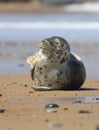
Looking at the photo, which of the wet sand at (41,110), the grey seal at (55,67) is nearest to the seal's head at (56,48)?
the grey seal at (55,67)

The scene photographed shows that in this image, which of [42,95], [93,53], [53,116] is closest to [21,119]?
[53,116]

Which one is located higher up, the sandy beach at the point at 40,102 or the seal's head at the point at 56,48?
the seal's head at the point at 56,48

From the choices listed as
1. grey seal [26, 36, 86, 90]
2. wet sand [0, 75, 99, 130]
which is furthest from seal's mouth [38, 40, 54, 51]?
wet sand [0, 75, 99, 130]

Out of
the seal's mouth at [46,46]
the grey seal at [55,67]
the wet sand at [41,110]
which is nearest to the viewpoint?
the wet sand at [41,110]

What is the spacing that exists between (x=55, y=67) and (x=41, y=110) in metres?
1.81

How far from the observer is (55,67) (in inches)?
348

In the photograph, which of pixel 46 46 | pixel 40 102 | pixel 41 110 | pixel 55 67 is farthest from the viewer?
pixel 55 67

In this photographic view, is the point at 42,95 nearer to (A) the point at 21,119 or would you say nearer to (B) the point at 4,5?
(A) the point at 21,119

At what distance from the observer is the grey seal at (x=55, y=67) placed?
8.82m

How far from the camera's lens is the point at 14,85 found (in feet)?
31.7

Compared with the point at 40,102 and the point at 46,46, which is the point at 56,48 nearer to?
the point at 46,46

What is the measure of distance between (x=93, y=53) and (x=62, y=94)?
7.16m

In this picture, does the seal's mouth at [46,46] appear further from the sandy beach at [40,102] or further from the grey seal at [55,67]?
the sandy beach at [40,102]

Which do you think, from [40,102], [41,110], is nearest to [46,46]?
[40,102]
